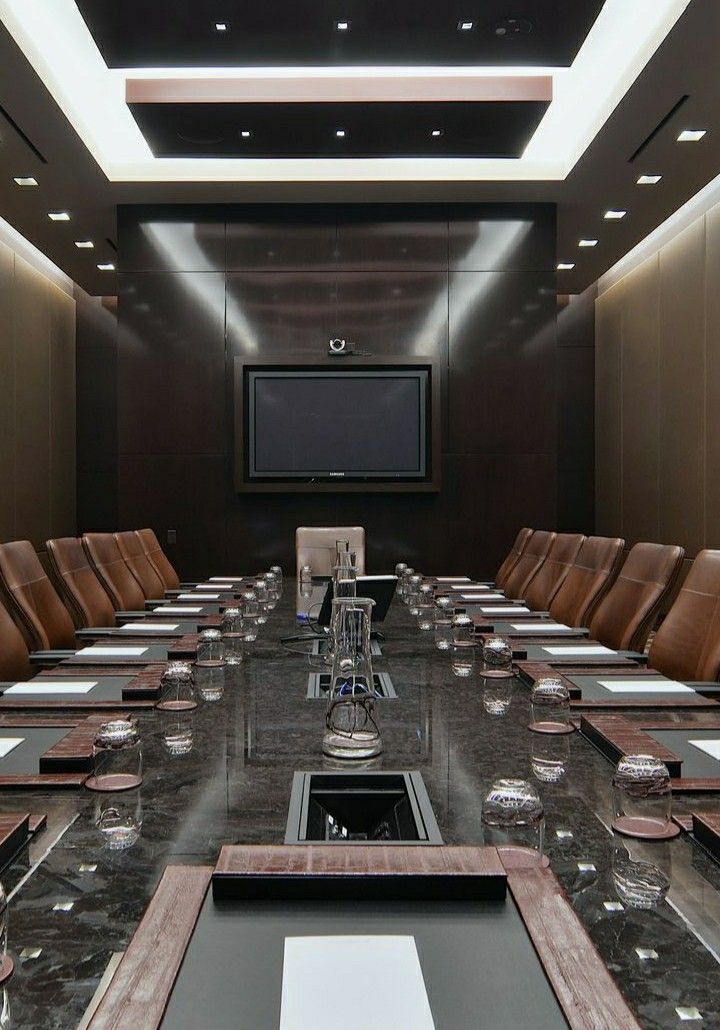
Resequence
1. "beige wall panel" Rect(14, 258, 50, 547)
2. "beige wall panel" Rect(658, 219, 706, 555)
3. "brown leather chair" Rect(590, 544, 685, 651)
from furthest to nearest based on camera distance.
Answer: "beige wall panel" Rect(14, 258, 50, 547) < "beige wall panel" Rect(658, 219, 706, 555) < "brown leather chair" Rect(590, 544, 685, 651)

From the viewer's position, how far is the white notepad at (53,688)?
2.19m

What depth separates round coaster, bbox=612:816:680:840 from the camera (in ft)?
3.91

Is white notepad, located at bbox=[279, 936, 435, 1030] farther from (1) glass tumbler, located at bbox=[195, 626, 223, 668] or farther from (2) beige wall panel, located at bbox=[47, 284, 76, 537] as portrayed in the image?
(2) beige wall panel, located at bbox=[47, 284, 76, 537]

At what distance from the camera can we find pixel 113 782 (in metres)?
1.42

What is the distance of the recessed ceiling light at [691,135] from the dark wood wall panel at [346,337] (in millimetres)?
1594

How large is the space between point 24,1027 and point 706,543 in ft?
24.7

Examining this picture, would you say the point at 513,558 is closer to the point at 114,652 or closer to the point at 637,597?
the point at 637,597

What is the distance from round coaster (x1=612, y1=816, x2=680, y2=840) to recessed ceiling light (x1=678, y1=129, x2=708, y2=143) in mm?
5678

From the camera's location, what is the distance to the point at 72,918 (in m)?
0.95

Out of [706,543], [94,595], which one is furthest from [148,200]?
[706,543]

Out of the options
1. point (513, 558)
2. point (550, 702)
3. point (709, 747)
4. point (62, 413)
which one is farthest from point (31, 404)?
point (709, 747)

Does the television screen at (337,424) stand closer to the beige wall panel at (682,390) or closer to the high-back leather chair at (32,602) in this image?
the beige wall panel at (682,390)

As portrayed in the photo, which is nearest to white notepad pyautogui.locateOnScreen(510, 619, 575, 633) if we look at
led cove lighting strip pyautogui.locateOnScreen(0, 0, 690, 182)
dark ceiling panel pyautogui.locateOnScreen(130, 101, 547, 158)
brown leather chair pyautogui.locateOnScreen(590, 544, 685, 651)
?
brown leather chair pyautogui.locateOnScreen(590, 544, 685, 651)

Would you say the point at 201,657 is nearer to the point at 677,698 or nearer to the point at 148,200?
the point at 677,698
